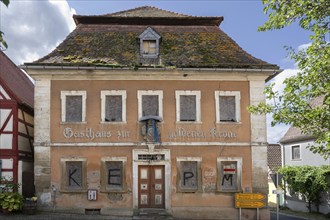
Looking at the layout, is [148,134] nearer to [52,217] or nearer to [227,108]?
[227,108]

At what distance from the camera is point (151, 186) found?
19266 millimetres

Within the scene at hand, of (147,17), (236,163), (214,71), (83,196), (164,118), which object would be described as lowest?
(83,196)

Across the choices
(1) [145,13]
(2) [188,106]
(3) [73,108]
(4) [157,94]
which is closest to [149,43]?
(4) [157,94]

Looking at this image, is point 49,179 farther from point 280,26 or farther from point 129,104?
Answer: point 280,26

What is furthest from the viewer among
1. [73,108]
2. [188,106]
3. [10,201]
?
[188,106]

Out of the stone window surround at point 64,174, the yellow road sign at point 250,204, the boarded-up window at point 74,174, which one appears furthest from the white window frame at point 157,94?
the yellow road sign at point 250,204

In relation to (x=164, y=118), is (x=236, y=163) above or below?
below

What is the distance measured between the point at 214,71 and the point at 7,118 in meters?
9.30

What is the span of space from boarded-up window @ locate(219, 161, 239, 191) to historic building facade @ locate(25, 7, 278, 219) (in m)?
0.04

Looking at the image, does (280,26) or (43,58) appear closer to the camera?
(280,26)

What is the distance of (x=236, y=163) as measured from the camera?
765 inches

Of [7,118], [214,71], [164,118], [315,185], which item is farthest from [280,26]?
[315,185]

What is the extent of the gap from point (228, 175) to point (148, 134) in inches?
155

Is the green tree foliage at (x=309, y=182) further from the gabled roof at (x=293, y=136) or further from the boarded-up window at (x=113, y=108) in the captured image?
the boarded-up window at (x=113, y=108)
